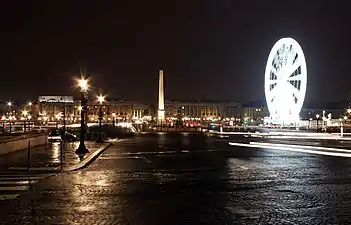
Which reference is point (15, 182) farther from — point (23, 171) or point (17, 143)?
point (17, 143)

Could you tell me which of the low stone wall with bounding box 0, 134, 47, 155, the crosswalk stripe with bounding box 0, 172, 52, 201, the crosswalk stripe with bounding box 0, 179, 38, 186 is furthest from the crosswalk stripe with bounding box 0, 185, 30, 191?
the low stone wall with bounding box 0, 134, 47, 155

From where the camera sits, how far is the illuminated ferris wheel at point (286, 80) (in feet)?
235

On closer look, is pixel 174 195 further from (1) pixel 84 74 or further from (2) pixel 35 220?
(1) pixel 84 74

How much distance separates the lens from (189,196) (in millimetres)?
13938

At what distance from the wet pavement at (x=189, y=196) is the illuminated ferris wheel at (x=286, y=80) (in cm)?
5042

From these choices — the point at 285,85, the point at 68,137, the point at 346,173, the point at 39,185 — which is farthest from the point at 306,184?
the point at 285,85

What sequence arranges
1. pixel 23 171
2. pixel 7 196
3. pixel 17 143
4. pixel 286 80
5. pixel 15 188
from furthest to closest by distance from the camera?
pixel 286 80
pixel 17 143
pixel 23 171
pixel 15 188
pixel 7 196

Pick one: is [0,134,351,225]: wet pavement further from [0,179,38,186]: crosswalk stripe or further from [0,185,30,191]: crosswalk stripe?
[0,179,38,186]: crosswalk stripe

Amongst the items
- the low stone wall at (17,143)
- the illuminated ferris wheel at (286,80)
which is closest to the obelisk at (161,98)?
the illuminated ferris wheel at (286,80)

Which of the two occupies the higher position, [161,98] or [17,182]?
[161,98]

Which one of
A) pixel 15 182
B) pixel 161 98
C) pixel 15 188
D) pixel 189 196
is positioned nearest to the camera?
pixel 189 196

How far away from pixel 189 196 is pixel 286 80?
65144 millimetres

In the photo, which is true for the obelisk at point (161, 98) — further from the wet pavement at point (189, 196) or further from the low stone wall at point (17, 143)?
the wet pavement at point (189, 196)

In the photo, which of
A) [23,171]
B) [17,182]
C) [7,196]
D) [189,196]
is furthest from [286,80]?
[7,196]
